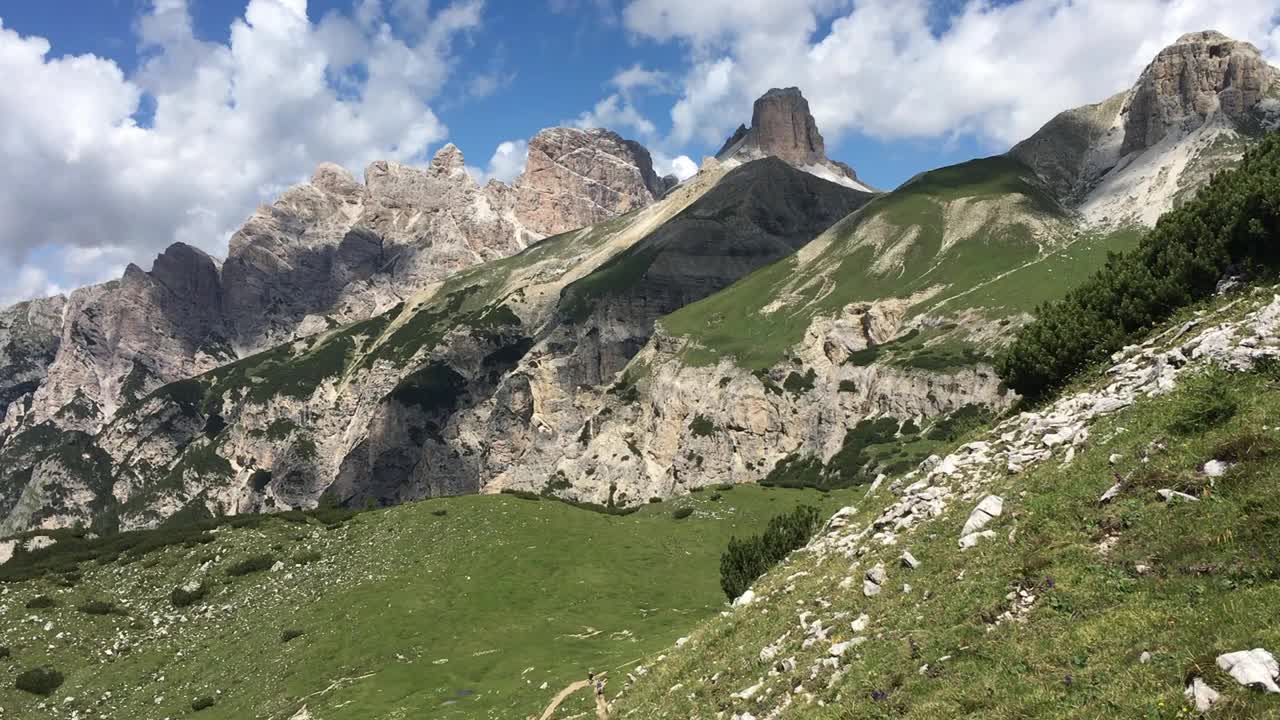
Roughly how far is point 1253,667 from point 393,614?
46.6m

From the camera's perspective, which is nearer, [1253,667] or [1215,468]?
[1253,667]

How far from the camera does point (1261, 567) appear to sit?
1127cm

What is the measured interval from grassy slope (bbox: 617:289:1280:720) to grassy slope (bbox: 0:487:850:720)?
1943cm

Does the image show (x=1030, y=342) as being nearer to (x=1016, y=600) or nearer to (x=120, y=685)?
(x=1016, y=600)

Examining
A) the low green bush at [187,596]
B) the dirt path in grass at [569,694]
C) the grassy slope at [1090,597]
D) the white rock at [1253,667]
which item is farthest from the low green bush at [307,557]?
the white rock at [1253,667]

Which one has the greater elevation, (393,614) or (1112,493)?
(1112,493)

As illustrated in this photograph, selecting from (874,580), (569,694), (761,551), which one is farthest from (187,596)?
(874,580)

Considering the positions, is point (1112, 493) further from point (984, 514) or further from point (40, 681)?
point (40, 681)

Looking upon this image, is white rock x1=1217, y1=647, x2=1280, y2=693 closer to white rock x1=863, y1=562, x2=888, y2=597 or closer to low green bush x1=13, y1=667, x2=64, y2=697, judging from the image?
white rock x1=863, y1=562, x2=888, y2=597

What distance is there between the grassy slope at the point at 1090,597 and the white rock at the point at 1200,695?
0.50ft

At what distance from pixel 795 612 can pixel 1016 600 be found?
23.5 feet

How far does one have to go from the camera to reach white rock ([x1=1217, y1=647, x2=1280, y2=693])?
8.93 meters

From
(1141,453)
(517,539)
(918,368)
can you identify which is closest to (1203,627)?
(1141,453)

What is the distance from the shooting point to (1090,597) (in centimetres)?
1283
